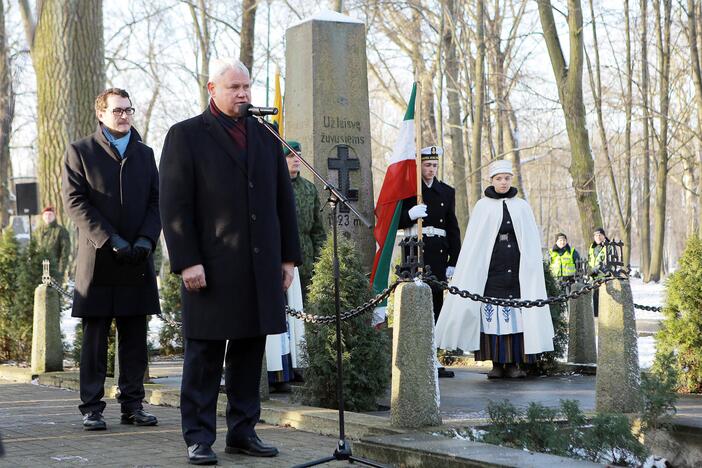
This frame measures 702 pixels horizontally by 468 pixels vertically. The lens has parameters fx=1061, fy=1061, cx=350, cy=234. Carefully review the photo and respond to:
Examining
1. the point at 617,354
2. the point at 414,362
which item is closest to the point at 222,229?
the point at 414,362

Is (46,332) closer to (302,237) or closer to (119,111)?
(302,237)

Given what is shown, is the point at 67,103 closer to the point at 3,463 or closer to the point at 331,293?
the point at 331,293

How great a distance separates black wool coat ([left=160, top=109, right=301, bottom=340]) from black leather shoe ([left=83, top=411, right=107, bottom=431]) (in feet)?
5.28

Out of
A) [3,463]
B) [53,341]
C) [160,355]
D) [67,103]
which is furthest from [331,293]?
[67,103]

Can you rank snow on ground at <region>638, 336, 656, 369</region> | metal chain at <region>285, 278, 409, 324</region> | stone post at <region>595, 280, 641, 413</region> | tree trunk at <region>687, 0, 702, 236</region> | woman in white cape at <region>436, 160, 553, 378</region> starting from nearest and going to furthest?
1. metal chain at <region>285, 278, 409, 324</region>
2. stone post at <region>595, 280, 641, 413</region>
3. woman in white cape at <region>436, 160, 553, 378</region>
4. snow on ground at <region>638, 336, 656, 369</region>
5. tree trunk at <region>687, 0, 702, 236</region>

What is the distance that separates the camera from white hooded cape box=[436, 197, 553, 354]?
996 cm

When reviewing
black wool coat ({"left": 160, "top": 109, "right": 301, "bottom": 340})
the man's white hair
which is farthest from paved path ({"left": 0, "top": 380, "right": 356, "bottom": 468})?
the man's white hair

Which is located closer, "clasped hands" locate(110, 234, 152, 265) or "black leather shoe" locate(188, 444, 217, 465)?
"black leather shoe" locate(188, 444, 217, 465)

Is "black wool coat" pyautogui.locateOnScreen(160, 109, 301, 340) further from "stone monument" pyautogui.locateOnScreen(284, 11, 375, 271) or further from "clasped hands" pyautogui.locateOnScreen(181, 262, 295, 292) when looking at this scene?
"stone monument" pyautogui.locateOnScreen(284, 11, 375, 271)

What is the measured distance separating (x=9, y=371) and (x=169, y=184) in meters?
6.06

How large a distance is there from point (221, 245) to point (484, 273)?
15.7 feet

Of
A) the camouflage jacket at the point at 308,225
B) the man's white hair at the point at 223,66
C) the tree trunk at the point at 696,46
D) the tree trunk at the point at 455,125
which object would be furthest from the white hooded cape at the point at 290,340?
the tree trunk at the point at 455,125

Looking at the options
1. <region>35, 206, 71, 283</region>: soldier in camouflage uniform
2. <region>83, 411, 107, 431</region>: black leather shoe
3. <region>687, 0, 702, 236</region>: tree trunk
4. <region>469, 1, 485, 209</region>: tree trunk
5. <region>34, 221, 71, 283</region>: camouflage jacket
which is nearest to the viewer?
<region>83, 411, 107, 431</region>: black leather shoe

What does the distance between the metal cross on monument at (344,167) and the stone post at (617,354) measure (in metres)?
3.77
